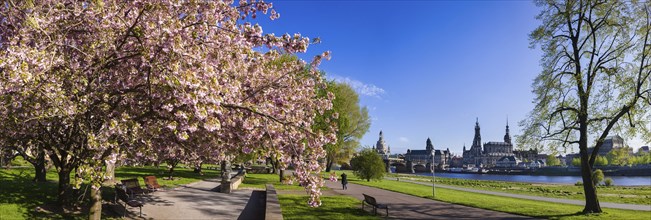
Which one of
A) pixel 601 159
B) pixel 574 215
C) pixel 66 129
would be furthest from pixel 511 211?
pixel 601 159

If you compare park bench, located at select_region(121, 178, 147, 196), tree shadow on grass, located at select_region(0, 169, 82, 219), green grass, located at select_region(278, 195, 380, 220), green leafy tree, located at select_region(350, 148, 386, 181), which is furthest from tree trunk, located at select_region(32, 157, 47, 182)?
green leafy tree, located at select_region(350, 148, 386, 181)

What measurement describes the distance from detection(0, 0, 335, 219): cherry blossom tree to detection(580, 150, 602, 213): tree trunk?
17911mm

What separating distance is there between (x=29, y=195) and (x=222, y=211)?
7.01 meters

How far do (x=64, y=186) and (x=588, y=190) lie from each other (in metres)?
24.0

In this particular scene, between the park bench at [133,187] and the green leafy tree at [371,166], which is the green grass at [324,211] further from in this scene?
the green leafy tree at [371,166]

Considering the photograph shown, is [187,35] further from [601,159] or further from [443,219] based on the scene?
[601,159]

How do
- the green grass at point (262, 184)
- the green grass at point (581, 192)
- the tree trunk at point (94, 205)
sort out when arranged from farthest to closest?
1. the green grass at point (581, 192)
2. the green grass at point (262, 184)
3. the tree trunk at point (94, 205)

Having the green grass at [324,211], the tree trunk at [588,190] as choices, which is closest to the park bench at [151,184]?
the green grass at [324,211]

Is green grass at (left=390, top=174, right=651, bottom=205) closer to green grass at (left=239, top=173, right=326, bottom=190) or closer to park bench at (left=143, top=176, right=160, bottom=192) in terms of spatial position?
green grass at (left=239, top=173, right=326, bottom=190)

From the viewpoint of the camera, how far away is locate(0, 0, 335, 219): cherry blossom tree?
6664mm

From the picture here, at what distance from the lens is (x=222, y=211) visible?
16.5 m

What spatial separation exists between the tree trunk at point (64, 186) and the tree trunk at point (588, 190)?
23.2m

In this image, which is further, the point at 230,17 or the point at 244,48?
the point at 230,17

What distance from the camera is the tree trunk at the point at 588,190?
20.7 m
